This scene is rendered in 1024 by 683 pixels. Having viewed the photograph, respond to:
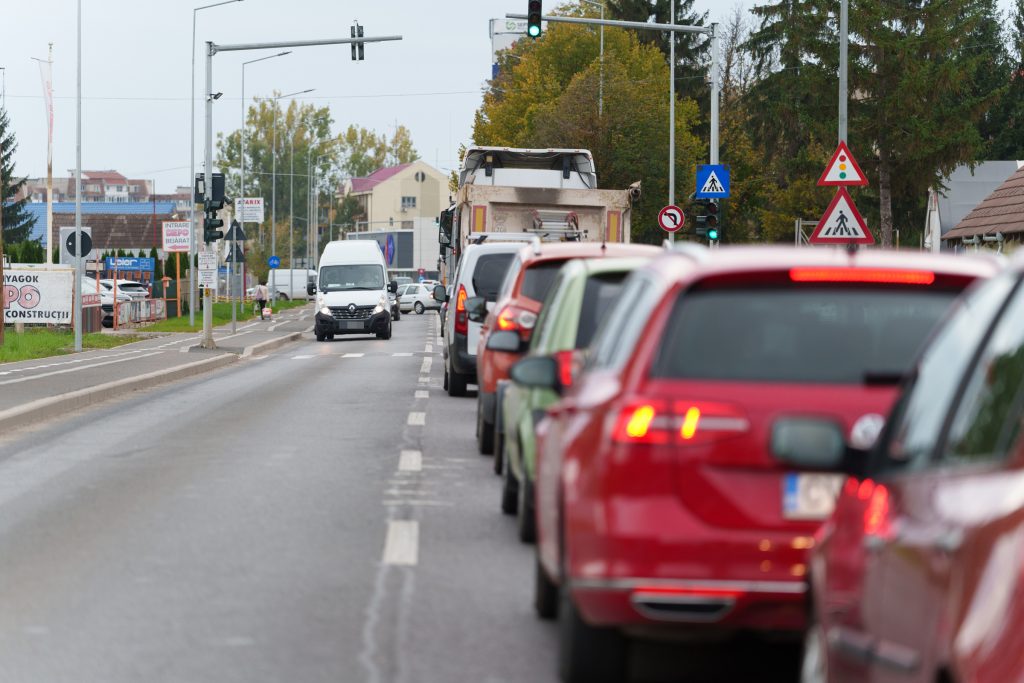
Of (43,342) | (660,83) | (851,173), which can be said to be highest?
(660,83)

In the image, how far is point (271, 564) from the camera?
28.2 feet

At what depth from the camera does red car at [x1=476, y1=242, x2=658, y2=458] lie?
1325 centimetres

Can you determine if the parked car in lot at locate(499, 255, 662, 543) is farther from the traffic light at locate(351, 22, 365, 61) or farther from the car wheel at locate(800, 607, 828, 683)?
the traffic light at locate(351, 22, 365, 61)

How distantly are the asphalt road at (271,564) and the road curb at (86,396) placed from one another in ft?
1.95

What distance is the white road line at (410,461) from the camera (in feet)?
43.1

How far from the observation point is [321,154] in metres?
170

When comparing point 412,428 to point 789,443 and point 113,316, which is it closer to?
point 789,443

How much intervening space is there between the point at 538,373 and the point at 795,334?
1.83 m

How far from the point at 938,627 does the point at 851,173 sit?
19.1 metres

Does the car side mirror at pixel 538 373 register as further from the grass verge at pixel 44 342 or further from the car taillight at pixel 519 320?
the grass verge at pixel 44 342

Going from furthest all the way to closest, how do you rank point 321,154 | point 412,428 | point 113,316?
point 321,154 < point 113,316 < point 412,428

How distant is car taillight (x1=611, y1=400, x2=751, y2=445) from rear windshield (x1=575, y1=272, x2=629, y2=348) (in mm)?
3794

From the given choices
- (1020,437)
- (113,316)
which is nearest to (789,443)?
(1020,437)

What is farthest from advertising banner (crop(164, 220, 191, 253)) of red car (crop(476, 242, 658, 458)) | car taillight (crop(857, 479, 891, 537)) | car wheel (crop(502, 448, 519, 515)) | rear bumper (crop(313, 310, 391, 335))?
car taillight (crop(857, 479, 891, 537))
